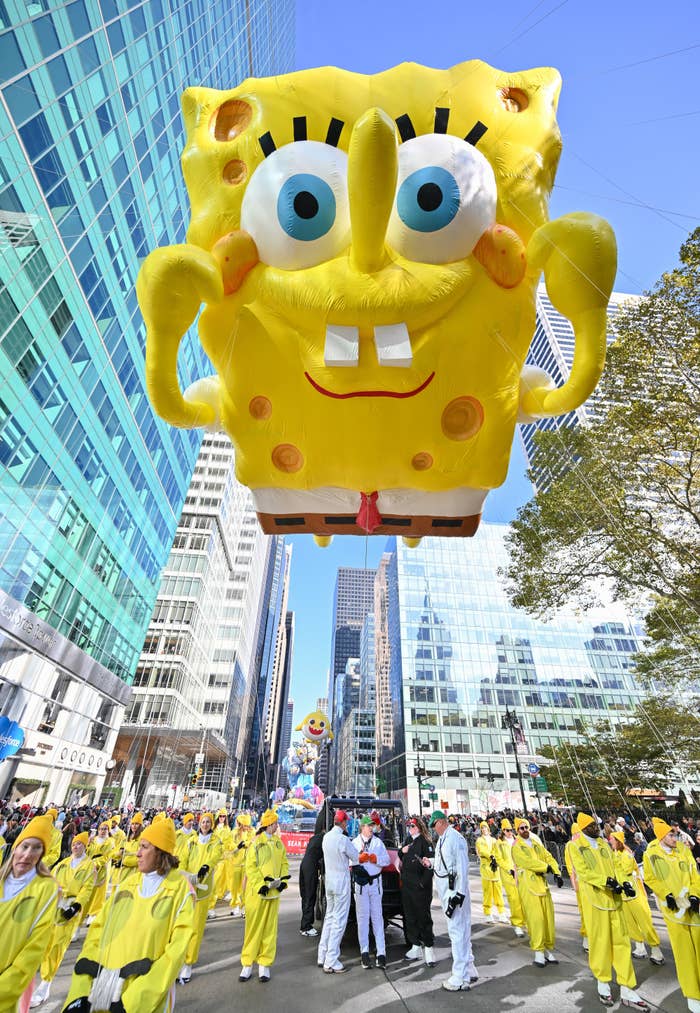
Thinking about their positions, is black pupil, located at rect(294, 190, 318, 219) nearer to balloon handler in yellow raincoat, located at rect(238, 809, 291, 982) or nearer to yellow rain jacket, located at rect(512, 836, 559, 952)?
balloon handler in yellow raincoat, located at rect(238, 809, 291, 982)

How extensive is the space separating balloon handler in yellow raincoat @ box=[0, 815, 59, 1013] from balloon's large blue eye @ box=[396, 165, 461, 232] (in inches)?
192

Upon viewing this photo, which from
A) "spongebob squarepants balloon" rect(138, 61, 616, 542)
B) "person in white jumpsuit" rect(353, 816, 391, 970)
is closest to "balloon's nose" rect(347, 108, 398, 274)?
"spongebob squarepants balloon" rect(138, 61, 616, 542)

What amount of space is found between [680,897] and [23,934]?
251 inches

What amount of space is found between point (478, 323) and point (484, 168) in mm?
1001

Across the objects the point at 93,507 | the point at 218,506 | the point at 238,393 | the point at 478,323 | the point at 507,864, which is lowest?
the point at 507,864

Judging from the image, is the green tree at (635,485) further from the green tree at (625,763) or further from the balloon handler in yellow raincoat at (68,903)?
the green tree at (625,763)

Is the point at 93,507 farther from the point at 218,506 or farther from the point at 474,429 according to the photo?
the point at 218,506

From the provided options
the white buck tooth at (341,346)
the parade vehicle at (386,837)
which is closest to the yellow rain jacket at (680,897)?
the parade vehicle at (386,837)

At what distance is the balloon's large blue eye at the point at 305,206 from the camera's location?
10.0 feet

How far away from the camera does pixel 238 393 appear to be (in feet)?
11.4

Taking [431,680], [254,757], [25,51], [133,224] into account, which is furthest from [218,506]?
[254,757]

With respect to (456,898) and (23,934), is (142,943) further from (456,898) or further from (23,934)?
(456,898)

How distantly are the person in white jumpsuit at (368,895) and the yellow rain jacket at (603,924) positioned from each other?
8.40 ft

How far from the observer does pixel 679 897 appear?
542 cm
